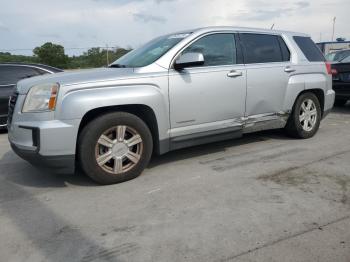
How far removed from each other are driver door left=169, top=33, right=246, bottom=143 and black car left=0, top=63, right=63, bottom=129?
14.1ft

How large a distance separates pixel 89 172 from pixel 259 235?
1.93 m

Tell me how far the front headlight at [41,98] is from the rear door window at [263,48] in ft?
8.54

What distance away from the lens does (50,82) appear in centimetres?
384

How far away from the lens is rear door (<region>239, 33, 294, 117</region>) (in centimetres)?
509

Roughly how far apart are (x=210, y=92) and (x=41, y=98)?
199cm

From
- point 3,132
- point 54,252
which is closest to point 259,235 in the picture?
point 54,252

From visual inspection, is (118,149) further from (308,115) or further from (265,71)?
(308,115)

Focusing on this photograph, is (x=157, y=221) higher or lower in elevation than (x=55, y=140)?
lower

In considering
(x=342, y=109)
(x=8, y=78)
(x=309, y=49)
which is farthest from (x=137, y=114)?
(x=342, y=109)

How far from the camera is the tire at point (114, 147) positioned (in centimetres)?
390

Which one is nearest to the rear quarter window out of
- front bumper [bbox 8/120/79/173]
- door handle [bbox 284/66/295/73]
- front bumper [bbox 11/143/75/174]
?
door handle [bbox 284/66/295/73]

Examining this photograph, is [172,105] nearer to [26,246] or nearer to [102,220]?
→ [102,220]

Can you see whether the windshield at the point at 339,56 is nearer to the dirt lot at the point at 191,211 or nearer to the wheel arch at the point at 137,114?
the dirt lot at the point at 191,211

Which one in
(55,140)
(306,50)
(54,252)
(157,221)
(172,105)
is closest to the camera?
(54,252)
